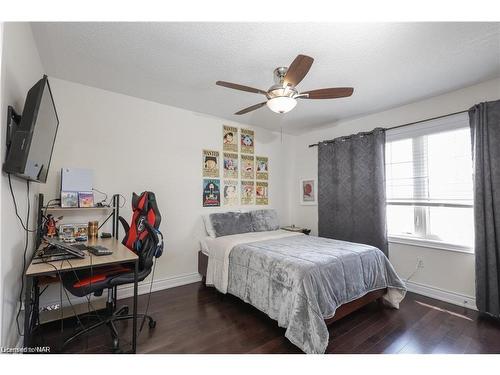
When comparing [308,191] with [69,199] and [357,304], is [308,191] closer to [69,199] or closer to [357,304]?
[357,304]

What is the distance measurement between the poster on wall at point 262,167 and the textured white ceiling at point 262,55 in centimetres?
143

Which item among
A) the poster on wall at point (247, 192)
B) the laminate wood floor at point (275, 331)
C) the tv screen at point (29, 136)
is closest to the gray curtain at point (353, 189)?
the laminate wood floor at point (275, 331)

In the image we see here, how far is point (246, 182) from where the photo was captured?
3.92m

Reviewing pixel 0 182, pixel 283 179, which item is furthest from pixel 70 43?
pixel 283 179

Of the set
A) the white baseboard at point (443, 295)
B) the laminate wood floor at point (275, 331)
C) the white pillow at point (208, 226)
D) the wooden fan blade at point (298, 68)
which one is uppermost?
the wooden fan blade at point (298, 68)

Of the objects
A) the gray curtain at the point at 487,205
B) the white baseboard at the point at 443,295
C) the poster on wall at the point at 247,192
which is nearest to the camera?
the gray curtain at the point at 487,205

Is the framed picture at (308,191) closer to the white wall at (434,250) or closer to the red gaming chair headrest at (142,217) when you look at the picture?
the white wall at (434,250)

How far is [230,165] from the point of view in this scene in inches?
147

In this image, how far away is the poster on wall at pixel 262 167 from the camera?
4074 mm

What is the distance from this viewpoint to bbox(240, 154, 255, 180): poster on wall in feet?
12.7

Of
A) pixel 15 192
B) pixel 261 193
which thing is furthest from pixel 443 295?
pixel 15 192

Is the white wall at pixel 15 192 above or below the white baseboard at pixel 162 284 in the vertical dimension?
above

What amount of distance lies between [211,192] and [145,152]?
1073 mm

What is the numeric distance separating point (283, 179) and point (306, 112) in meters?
1.45
